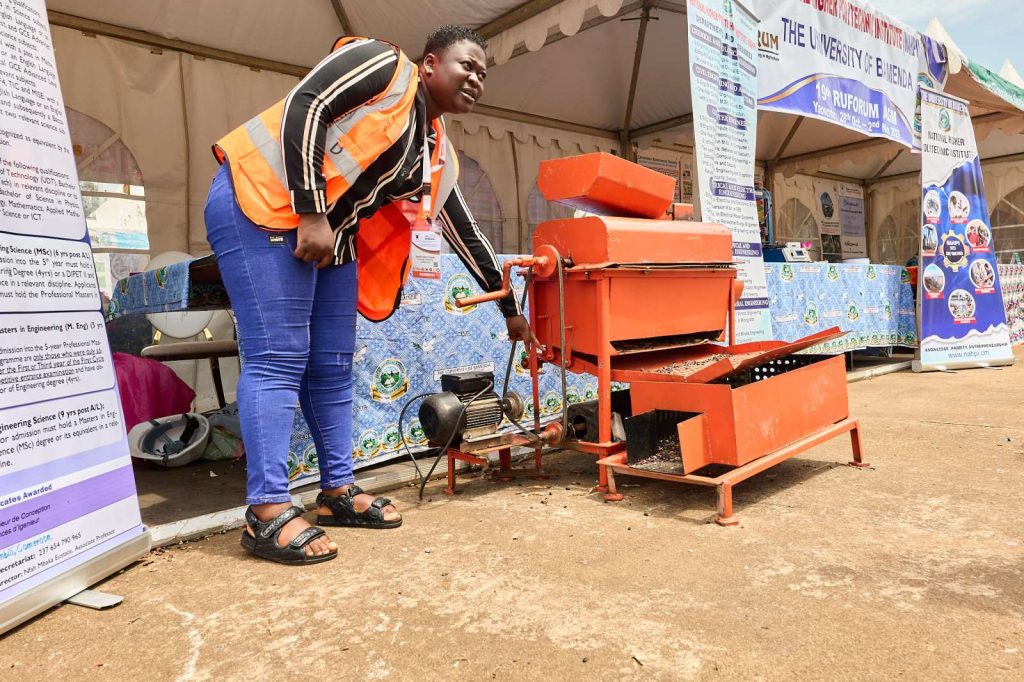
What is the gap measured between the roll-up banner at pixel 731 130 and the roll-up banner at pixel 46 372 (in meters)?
3.43

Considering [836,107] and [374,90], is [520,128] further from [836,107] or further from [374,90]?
[374,90]

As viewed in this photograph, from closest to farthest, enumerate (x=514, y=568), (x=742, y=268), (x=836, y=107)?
(x=514, y=568)
(x=742, y=268)
(x=836, y=107)

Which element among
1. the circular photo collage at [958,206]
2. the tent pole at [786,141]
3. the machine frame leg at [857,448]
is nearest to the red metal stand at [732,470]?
the machine frame leg at [857,448]

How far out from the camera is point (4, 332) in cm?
165

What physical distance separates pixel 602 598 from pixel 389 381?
5.69 ft

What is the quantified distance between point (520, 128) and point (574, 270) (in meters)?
5.74

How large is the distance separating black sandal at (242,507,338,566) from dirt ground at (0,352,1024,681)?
4 centimetres

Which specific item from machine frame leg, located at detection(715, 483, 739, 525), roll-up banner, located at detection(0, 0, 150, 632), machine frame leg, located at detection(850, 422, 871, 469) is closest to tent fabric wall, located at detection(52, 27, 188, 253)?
roll-up banner, located at detection(0, 0, 150, 632)

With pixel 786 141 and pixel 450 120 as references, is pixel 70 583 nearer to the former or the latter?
pixel 450 120

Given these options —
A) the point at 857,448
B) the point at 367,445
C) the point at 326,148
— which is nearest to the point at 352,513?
the point at 367,445

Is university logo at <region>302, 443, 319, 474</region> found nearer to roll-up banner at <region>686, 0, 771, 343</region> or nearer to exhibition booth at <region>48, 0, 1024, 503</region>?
exhibition booth at <region>48, 0, 1024, 503</region>

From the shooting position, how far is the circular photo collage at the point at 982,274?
22.6 ft

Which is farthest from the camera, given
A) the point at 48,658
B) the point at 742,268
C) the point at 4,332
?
the point at 742,268

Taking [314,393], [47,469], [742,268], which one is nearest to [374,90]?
[314,393]
